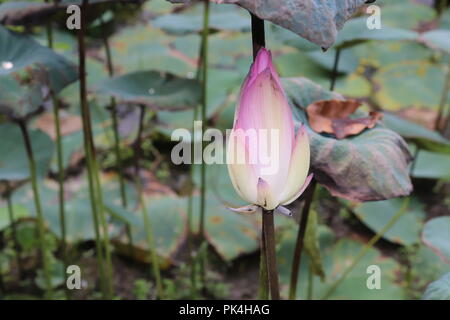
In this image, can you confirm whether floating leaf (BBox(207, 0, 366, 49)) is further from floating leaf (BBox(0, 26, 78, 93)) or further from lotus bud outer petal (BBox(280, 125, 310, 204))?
floating leaf (BBox(0, 26, 78, 93))

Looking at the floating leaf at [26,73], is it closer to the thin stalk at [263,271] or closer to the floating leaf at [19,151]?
the floating leaf at [19,151]

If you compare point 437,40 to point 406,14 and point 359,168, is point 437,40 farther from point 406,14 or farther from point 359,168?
point 406,14

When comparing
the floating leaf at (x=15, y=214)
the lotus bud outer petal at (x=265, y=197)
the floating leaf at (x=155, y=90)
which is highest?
the lotus bud outer petal at (x=265, y=197)

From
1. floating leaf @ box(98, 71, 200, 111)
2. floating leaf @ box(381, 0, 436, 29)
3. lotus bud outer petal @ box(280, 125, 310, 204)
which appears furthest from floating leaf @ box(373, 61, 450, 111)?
lotus bud outer petal @ box(280, 125, 310, 204)

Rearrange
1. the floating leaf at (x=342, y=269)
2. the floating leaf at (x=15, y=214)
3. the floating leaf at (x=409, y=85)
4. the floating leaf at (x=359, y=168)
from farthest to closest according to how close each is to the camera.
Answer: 1. the floating leaf at (x=409, y=85)
2. the floating leaf at (x=15, y=214)
3. the floating leaf at (x=342, y=269)
4. the floating leaf at (x=359, y=168)

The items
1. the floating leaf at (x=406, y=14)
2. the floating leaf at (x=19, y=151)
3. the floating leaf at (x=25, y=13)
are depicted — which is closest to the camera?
the floating leaf at (x=25, y=13)

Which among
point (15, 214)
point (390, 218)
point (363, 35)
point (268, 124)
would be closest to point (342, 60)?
point (390, 218)

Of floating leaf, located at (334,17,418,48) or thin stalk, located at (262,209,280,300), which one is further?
floating leaf, located at (334,17,418,48)

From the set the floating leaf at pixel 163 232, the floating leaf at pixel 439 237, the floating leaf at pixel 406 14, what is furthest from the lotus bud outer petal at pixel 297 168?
the floating leaf at pixel 406 14
